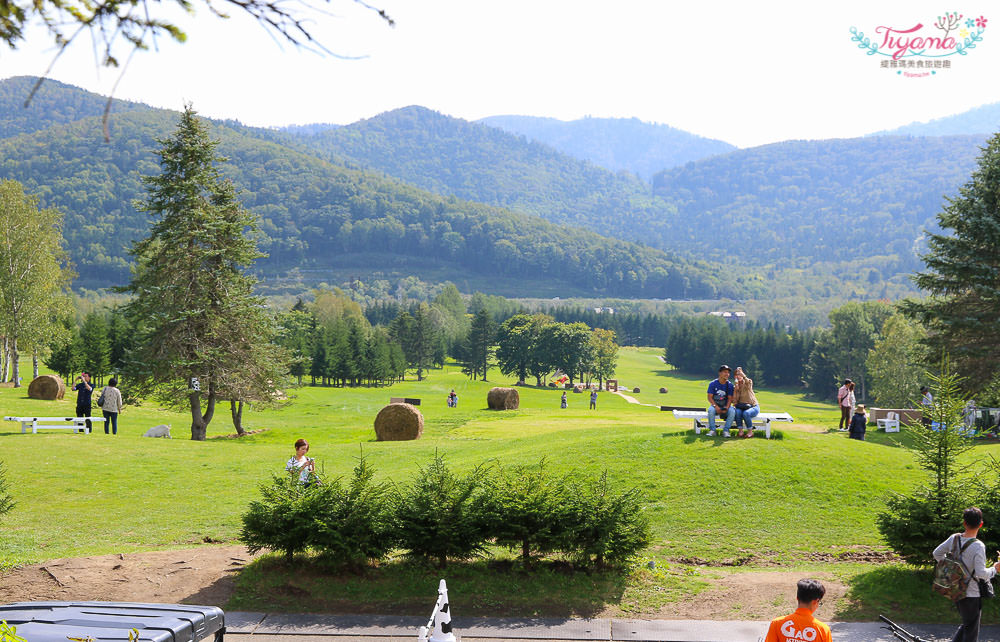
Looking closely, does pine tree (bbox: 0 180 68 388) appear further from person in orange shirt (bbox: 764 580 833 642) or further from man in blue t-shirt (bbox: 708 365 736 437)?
person in orange shirt (bbox: 764 580 833 642)

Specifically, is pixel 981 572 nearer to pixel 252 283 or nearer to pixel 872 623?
pixel 872 623

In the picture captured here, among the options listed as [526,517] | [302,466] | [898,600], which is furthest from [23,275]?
[898,600]

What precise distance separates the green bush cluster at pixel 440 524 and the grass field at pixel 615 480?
0.45 m

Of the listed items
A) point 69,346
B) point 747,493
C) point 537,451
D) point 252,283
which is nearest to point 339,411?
point 252,283

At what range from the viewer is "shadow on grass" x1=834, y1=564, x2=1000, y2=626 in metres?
10.4

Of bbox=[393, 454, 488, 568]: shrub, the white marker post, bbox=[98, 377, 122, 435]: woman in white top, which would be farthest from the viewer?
bbox=[98, 377, 122, 435]: woman in white top

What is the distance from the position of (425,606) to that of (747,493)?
8278mm

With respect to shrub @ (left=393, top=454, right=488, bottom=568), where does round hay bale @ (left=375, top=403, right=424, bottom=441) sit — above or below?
below

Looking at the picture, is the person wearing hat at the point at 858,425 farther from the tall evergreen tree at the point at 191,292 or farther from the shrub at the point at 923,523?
the tall evergreen tree at the point at 191,292

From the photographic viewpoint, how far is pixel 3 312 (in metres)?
51.6

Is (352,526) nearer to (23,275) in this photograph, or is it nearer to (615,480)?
(615,480)

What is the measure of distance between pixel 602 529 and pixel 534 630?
7.09ft

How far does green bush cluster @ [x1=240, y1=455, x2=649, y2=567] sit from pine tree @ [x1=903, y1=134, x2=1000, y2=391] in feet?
80.5

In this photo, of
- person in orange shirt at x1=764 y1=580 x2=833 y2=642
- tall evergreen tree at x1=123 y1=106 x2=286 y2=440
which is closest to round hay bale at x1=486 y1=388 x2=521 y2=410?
tall evergreen tree at x1=123 y1=106 x2=286 y2=440
